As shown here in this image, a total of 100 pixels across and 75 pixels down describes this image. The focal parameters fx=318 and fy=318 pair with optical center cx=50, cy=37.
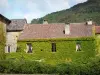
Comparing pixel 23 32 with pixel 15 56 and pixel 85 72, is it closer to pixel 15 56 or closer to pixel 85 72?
pixel 15 56

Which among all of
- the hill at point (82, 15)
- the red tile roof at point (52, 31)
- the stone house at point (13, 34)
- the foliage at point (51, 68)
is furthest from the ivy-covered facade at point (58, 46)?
the hill at point (82, 15)

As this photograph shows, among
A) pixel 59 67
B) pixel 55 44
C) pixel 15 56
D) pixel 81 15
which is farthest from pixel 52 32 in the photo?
pixel 81 15

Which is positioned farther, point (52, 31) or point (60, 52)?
point (52, 31)

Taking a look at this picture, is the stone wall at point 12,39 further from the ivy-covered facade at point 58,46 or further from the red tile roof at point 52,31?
the ivy-covered facade at point 58,46

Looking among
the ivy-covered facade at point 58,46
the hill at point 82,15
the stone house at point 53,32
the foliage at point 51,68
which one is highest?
the hill at point 82,15

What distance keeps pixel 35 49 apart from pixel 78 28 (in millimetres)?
9142

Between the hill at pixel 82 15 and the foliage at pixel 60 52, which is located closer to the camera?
the foliage at pixel 60 52

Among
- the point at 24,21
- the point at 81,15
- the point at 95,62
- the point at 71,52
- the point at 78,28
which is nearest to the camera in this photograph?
the point at 95,62

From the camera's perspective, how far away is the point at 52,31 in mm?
58406

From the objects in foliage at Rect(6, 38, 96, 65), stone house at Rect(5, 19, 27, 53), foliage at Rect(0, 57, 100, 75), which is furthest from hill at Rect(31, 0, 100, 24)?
foliage at Rect(0, 57, 100, 75)

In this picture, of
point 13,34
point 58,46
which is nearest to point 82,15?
point 13,34

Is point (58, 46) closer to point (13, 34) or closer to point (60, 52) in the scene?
point (60, 52)

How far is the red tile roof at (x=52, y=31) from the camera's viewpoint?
186ft

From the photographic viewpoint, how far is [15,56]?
183 ft
